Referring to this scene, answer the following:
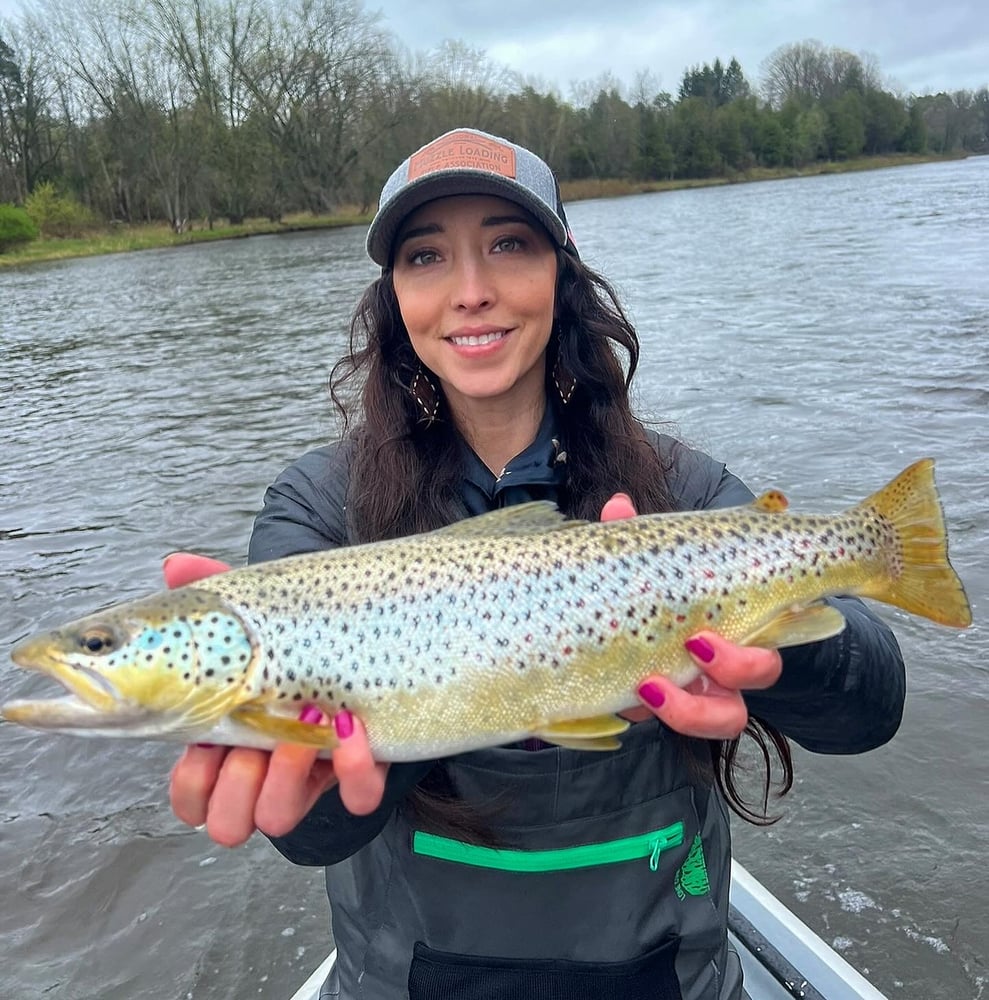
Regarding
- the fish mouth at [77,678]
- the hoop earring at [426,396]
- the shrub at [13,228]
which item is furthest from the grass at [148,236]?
the fish mouth at [77,678]

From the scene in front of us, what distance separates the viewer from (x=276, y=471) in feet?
30.2

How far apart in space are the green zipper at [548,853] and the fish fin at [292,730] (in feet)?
1.67

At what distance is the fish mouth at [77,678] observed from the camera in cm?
195

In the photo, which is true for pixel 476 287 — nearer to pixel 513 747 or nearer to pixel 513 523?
pixel 513 523

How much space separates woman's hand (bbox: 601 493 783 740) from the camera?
1.86 m

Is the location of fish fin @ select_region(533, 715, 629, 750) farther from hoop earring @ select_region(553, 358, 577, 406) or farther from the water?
the water

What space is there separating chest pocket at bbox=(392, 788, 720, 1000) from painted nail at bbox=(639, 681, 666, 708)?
1.41 ft

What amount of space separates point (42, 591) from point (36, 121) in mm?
60596

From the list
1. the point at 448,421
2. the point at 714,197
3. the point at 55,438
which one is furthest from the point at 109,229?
the point at 448,421

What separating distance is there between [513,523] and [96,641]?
3.33 ft

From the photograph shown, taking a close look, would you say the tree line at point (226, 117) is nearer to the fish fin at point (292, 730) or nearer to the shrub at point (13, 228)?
the shrub at point (13, 228)

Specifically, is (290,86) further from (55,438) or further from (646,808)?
(646,808)

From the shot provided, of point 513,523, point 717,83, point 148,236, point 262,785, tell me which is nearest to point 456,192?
point 513,523

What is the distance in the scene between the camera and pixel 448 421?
2.80 metres
